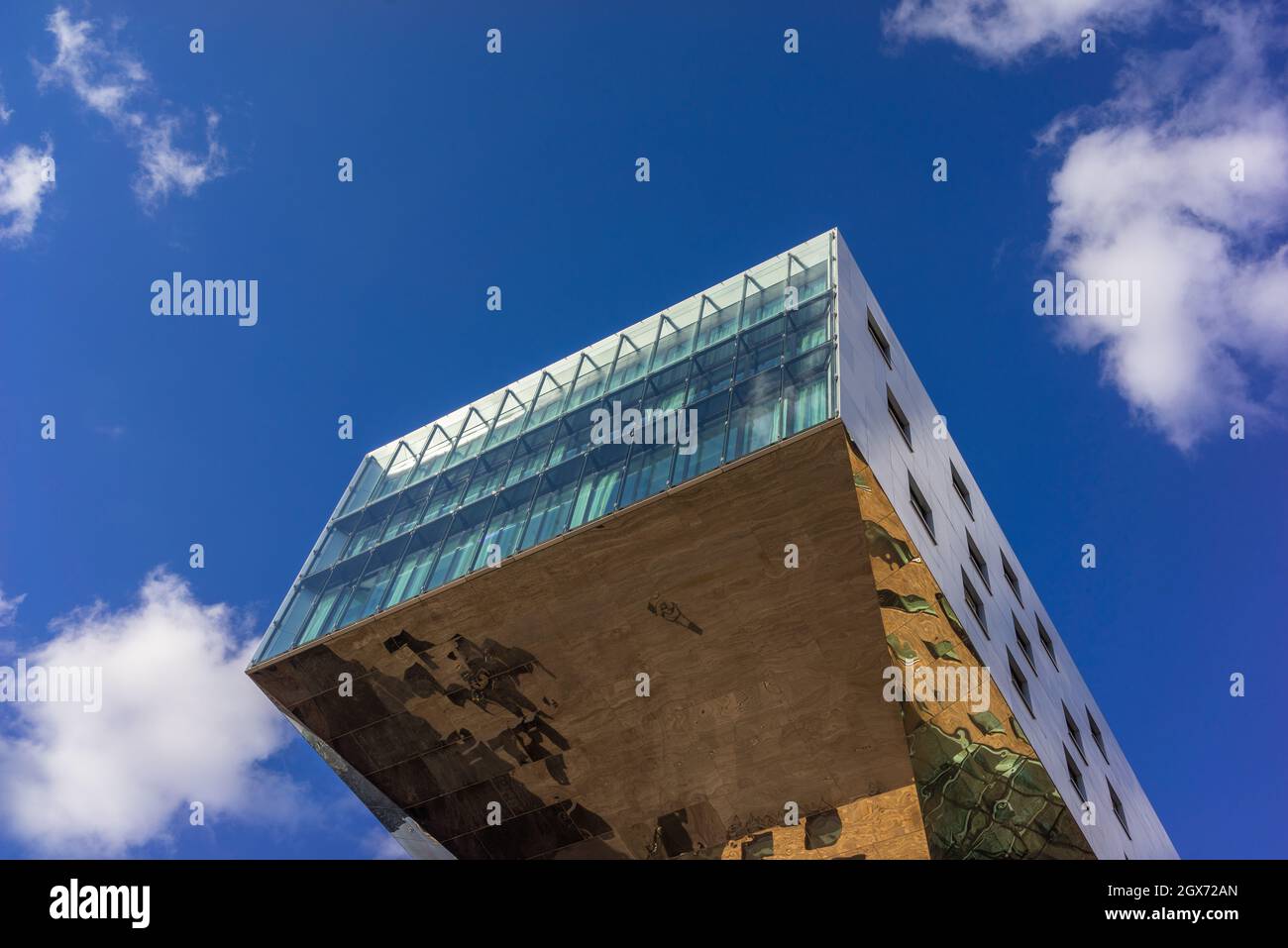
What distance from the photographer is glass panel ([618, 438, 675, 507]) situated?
927 inches

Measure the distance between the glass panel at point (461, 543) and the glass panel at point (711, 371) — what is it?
500cm

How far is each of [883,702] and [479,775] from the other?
9144 millimetres

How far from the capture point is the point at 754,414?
23.7m

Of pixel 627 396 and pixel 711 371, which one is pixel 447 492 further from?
pixel 711 371

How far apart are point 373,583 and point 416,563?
112 cm

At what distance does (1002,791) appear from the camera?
25.8m

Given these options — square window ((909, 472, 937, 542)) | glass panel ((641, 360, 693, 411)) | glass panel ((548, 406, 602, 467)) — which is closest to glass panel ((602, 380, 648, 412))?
glass panel ((641, 360, 693, 411))

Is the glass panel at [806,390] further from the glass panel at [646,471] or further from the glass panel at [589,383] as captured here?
the glass panel at [589,383]

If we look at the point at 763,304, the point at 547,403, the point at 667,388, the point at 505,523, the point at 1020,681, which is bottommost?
the point at 1020,681

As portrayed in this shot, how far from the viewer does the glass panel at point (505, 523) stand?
25.1 meters

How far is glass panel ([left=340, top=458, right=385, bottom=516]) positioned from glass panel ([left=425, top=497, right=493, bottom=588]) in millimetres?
4146

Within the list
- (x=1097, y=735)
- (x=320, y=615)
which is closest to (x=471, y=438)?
(x=320, y=615)
